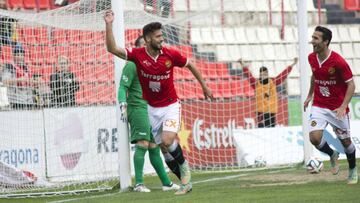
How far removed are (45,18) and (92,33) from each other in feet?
4.17

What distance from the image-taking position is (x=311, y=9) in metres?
24.8

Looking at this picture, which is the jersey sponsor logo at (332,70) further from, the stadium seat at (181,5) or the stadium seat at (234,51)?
the stadium seat at (234,51)

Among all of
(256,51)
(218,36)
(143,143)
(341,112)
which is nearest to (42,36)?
(143,143)

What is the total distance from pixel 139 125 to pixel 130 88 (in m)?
0.53

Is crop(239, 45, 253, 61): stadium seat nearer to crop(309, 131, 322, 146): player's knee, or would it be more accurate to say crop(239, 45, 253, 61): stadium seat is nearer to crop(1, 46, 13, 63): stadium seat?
crop(1, 46, 13, 63): stadium seat

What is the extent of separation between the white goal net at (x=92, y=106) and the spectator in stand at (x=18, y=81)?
17mm

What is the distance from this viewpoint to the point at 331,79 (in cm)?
1212

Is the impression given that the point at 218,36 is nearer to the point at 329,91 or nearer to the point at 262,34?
the point at 262,34

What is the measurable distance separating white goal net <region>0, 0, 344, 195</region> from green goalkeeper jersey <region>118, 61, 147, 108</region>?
3.13ft

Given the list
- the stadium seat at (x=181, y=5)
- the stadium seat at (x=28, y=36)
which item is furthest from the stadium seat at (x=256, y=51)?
the stadium seat at (x=28, y=36)

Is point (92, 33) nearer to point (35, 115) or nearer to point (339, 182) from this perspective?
point (35, 115)

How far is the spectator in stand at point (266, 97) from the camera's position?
61.3 feet

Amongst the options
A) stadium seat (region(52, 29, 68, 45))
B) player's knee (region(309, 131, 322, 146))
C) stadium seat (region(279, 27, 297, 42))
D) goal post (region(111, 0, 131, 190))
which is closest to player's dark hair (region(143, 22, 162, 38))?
goal post (region(111, 0, 131, 190))

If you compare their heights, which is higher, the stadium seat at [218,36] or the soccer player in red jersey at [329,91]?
the stadium seat at [218,36]
